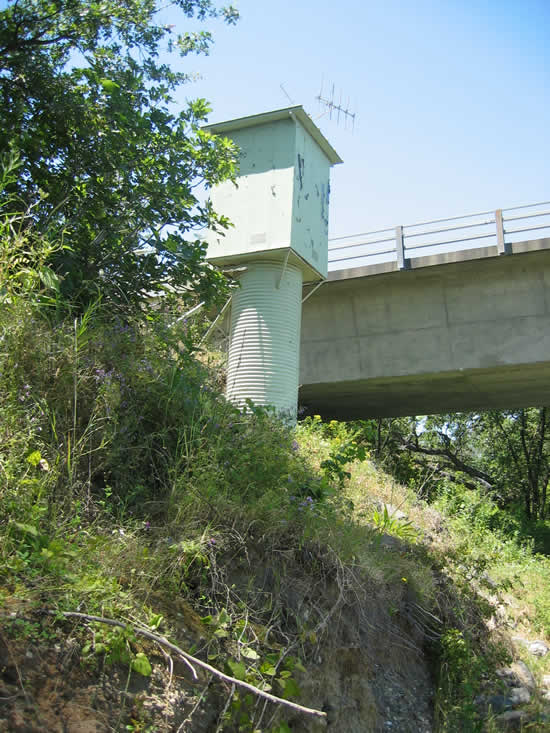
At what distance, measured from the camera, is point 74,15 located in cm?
675

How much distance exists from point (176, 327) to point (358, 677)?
121 inches

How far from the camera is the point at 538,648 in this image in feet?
25.8

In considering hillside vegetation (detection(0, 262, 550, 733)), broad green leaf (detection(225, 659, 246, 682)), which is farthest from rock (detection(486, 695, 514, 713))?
broad green leaf (detection(225, 659, 246, 682))

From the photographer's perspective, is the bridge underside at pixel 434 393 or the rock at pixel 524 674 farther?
the bridge underside at pixel 434 393

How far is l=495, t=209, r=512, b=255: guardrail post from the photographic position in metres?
12.5

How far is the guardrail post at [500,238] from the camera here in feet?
41.1

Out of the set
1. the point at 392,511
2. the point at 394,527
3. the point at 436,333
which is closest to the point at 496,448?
the point at 436,333

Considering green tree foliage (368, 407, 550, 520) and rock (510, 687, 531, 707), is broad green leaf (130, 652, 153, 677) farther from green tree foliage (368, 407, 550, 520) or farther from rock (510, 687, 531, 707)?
green tree foliage (368, 407, 550, 520)

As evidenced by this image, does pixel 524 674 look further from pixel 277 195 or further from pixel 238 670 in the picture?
pixel 277 195

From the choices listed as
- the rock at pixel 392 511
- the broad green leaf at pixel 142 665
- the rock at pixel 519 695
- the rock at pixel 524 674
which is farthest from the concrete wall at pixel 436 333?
the broad green leaf at pixel 142 665

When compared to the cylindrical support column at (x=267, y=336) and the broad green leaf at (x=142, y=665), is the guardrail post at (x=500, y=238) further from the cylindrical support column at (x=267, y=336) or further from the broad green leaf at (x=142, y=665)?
the broad green leaf at (x=142, y=665)

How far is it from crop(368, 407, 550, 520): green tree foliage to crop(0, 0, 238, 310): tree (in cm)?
1620

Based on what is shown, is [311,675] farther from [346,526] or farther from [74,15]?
[74,15]

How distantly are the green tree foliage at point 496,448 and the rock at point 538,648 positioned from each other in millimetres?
13427
